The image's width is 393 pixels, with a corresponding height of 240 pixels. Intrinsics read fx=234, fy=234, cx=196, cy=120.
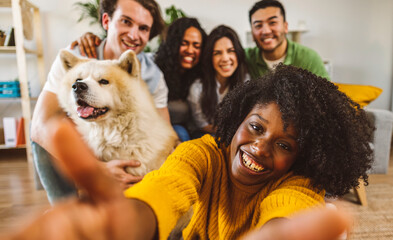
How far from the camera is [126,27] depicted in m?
1.31

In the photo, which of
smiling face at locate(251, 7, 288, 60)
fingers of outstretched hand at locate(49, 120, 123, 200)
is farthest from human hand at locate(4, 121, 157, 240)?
smiling face at locate(251, 7, 288, 60)

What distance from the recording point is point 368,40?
3.74 metres

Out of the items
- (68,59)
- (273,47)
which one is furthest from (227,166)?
(273,47)

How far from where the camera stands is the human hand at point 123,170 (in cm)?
86

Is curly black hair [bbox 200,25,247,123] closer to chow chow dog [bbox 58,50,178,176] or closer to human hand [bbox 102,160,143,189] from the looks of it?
chow chow dog [bbox 58,50,178,176]

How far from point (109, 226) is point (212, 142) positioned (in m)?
0.59

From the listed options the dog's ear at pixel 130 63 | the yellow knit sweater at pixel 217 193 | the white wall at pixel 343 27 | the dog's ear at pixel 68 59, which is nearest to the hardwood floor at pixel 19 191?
the dog's ear at pixel 68 59

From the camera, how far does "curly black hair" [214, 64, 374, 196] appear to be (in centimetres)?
65

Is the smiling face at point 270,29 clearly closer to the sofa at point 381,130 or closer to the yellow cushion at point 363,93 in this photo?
the yellow cushion at point 363,93

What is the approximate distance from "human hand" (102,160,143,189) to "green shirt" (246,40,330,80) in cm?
136

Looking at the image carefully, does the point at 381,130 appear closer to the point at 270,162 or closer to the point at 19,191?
the point at 270,162

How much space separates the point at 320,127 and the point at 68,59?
3.26 feet

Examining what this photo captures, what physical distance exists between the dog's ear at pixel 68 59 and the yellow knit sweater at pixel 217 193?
0.65 metres

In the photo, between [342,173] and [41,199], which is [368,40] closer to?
[342,173]
